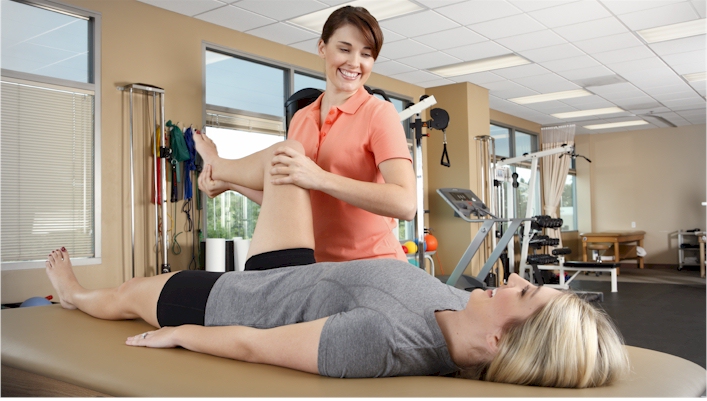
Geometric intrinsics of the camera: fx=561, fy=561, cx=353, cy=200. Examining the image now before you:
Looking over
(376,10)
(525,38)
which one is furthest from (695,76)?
(376,10)

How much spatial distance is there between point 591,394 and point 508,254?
6294 millimetres

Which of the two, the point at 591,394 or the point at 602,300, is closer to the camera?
the point at 591,394

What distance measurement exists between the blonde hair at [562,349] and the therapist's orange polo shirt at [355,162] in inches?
17.3

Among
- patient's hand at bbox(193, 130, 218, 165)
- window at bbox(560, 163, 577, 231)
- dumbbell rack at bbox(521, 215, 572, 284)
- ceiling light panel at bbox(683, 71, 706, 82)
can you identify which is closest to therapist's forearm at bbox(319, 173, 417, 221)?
patient's hand at bbox(193, 130, 218, 165)

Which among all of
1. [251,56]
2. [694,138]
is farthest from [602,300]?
[694,138]

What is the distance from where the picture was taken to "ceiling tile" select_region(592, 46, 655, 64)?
219 inches

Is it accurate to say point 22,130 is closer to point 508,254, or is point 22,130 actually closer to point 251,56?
point 251,56

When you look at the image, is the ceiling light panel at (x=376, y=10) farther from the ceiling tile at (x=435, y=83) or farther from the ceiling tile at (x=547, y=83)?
the ceiling tile at (x=547, y=83)

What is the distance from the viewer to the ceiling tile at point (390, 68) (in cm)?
609

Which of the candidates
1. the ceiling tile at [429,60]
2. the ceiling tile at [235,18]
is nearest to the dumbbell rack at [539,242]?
the ceiling tile at [429,60]

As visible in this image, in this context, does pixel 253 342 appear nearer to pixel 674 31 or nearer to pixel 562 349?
pixel 562 349

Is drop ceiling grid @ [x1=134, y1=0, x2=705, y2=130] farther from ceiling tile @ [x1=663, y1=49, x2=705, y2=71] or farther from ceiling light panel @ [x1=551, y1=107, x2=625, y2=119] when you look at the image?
ceiling light panel @ [x1=551, y1=107, x2=625, y2=119]

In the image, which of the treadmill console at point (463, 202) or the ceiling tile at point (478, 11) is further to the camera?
the treadmill console at point (463, 202)

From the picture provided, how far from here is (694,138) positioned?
9.77 metres
